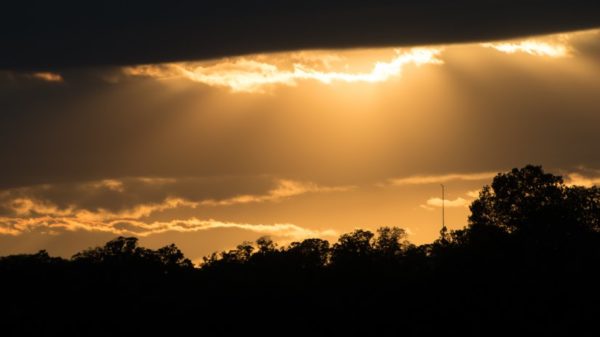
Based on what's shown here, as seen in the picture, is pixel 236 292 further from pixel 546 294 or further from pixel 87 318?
pixel 546 294

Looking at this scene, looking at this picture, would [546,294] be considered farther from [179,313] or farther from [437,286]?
[179,313]

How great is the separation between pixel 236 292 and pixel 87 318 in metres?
17.8

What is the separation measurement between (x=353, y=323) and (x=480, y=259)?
54.1ft

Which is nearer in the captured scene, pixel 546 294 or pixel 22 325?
pixel 546 294

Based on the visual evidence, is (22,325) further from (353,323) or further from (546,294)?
(546,294)

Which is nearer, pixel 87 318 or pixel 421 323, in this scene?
pixel 421 323

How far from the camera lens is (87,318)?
198 meters

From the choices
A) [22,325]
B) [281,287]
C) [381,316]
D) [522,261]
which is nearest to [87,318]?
[22,325]

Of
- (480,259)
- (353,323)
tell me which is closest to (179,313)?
(353,323)

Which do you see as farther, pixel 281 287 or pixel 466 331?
pixel 281 287

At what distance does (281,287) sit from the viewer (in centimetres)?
19925

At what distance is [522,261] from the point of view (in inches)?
7343

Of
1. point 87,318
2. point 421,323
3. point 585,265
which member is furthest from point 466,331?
point 87,318

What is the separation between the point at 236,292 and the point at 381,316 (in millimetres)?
22380
